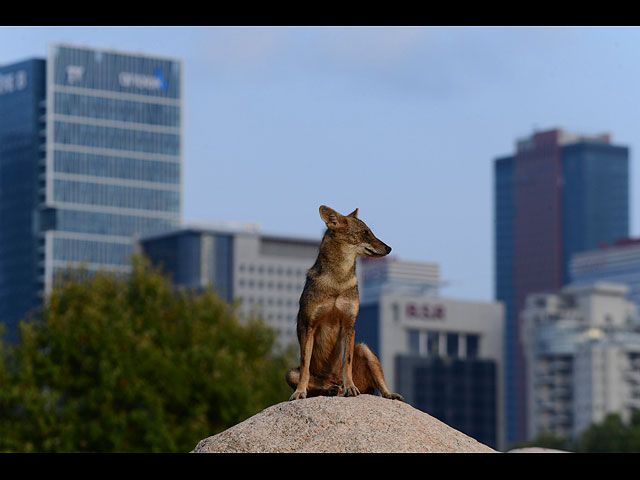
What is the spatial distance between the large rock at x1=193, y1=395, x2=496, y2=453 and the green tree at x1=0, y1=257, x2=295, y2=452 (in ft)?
81.9

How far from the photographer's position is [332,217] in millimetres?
13305

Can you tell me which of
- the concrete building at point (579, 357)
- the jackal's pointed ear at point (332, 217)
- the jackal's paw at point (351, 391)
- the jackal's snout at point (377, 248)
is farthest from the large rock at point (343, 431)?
the concrete building at point (579, 357)

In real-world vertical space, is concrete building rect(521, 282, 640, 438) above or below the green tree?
below

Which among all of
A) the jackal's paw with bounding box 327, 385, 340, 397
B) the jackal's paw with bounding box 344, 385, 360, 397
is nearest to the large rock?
the jackal's paw with bounding box 344, 385, 360, 397

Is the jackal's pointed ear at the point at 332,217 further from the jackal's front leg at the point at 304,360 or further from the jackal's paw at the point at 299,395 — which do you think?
the jackal's paw at the point at 299,395

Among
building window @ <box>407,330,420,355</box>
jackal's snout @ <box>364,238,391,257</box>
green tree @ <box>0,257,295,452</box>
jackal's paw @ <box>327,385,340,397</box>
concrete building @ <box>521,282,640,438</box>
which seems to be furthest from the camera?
building window @ <box>407,330,420,355</box>

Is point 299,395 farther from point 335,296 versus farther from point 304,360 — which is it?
point 335,296

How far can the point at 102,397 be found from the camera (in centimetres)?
3866

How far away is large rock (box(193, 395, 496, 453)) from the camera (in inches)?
496

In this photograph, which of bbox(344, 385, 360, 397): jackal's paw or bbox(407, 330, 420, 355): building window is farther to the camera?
bbox(407, 330, 420, 355): building window

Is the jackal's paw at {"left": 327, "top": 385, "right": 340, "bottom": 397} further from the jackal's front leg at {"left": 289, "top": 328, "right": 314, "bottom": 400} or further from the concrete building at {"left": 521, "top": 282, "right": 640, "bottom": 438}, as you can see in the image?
the concrete building at {"left": 521, "top": 282, "right": 640, "bottom": 438}

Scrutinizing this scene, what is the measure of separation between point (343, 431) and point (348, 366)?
89 centimetres
